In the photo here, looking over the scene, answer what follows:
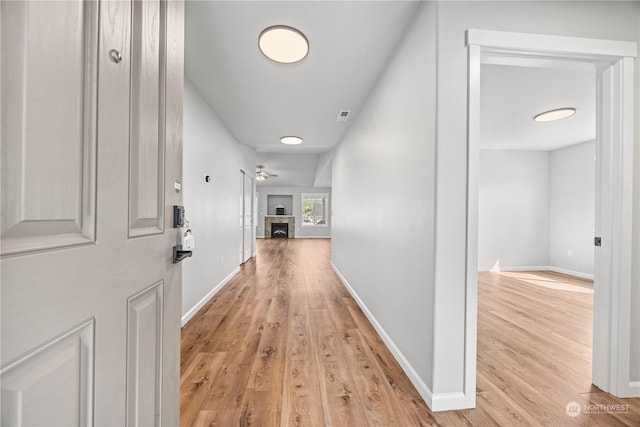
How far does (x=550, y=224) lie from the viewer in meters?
5.68

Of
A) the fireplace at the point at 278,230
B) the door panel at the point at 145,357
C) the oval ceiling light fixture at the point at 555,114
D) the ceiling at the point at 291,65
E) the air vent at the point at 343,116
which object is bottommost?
the fireplace at the point at 278,230

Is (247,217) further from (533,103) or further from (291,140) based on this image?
(533,103)

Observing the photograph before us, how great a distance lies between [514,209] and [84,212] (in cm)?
685

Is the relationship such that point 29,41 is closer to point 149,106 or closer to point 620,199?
point 149,106

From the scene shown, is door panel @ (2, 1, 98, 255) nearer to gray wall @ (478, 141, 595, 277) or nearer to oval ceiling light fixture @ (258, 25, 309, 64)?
oval ceiling light fixture @ (258, 25, 309, 64)

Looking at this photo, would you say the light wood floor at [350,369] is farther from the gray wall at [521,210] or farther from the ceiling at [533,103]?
the gray wall at [521,210]

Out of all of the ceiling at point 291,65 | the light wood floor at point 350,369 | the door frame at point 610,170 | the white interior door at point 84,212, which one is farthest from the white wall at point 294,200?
the white interior door at point 84,212

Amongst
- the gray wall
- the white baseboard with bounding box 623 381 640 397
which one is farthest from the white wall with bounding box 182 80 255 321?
the gray wall

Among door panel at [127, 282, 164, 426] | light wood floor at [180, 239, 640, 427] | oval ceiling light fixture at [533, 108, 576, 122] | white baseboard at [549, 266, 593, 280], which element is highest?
oval ceiling light fixture at [533, 108, 576, 122]

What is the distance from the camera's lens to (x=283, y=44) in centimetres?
210

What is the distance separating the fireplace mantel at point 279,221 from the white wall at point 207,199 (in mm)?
7635

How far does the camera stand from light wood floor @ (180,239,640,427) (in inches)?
58.4

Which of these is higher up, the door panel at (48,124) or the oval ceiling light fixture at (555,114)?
the oval ceiling light fixture at (555,114)

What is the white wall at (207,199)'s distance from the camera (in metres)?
2.75
